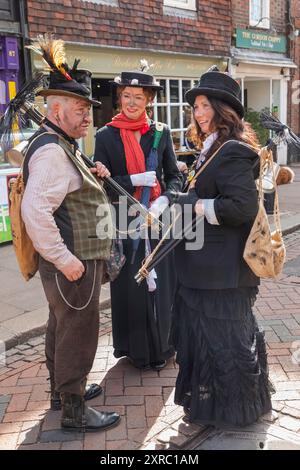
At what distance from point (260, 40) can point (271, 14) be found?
1031 millimetres

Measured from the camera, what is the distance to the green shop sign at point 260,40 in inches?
473

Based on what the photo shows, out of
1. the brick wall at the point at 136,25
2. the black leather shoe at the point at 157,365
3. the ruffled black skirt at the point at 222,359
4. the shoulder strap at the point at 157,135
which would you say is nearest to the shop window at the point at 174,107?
the brick wall at the point at 136,25

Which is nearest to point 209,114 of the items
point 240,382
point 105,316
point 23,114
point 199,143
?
point 199,143

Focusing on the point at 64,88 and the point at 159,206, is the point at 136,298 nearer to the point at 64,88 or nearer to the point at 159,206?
the point at 159,206

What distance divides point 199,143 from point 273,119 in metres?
0.47

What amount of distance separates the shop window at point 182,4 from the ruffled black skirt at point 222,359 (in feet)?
27.6

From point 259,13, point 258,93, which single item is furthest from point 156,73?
point 258,93

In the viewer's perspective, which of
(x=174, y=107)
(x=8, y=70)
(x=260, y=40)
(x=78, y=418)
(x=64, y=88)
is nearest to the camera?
(x=64, y=88)

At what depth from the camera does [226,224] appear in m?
2.62

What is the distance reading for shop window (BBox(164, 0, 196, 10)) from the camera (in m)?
9.81

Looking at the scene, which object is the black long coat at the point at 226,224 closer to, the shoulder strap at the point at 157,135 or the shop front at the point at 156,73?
the shoulder strap at the point at 157,135

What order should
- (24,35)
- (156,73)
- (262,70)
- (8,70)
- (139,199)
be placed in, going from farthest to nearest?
(262,70) → (156,73) → (24,35) → (8,70) → (139,199)
